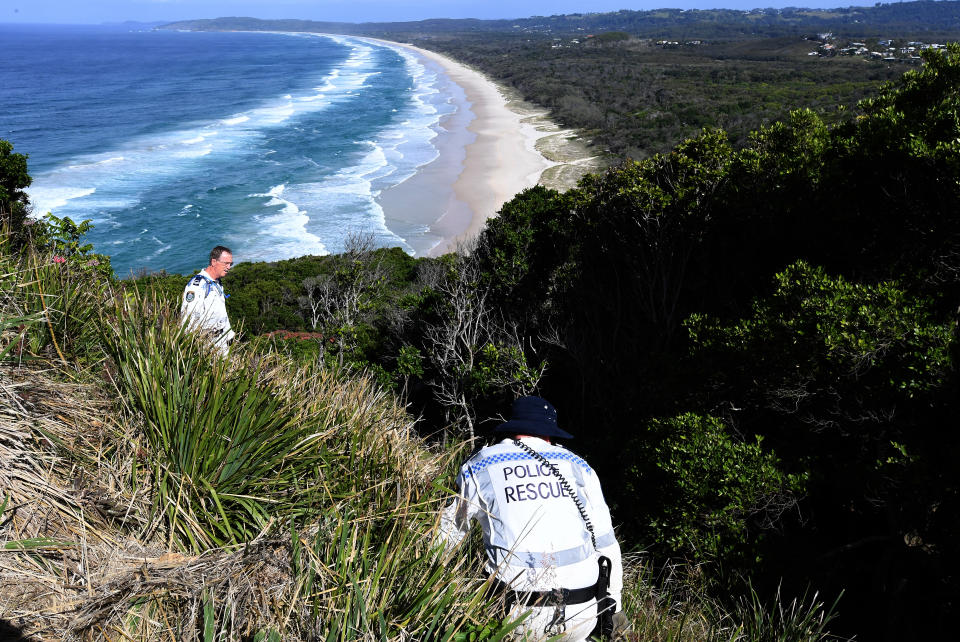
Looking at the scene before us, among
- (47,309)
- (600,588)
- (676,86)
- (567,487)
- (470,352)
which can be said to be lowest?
(470,352)

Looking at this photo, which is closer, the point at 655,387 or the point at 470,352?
the point at 655,387

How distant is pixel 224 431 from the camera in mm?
2781

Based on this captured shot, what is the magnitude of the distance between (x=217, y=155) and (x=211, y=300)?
138ft

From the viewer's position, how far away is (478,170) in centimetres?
3981

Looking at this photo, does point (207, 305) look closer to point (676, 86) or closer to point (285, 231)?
point (285, 231)

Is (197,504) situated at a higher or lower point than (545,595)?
higher

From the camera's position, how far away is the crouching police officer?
8.00 feet

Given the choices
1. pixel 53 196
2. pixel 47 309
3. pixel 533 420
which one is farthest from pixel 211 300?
pixel 53 196

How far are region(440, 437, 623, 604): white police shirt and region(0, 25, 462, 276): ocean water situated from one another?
22028 millimetres

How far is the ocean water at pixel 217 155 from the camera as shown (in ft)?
91.9

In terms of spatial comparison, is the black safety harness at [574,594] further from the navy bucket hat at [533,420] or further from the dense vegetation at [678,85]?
the dense vegetation at [678,85]

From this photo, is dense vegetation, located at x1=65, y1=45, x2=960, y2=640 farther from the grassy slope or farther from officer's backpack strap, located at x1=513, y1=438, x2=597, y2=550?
officer's backpack strap, located at x1=513, y1=438, x2=597, y2=550

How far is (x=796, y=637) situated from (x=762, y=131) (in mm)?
8641

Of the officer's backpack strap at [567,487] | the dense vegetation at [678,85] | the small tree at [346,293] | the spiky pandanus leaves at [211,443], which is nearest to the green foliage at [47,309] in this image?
the spiky pandanus leaves at [211,443]
